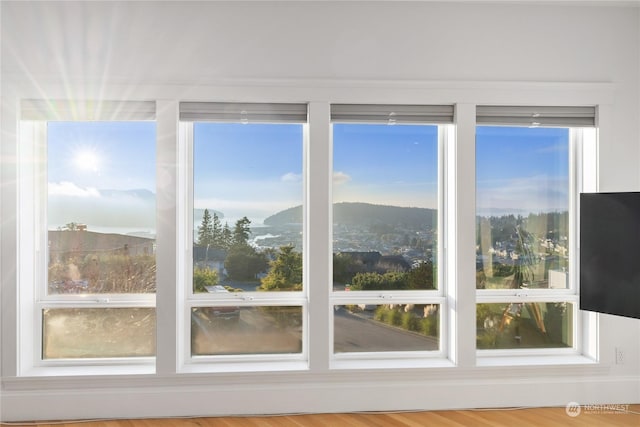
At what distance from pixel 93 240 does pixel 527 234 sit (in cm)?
314

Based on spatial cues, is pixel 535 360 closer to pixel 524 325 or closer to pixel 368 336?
pixel 524 325

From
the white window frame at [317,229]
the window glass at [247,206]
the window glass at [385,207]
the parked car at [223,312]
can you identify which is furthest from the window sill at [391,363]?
the parked car at [223,312]

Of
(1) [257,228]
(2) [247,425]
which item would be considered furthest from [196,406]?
(1) [257,228]

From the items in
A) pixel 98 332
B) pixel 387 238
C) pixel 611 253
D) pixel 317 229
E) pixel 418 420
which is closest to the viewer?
pixel 611 253

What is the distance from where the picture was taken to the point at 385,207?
3250 millimetres

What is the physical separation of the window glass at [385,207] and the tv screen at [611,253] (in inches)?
37.7

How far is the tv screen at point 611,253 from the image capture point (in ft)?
8.68

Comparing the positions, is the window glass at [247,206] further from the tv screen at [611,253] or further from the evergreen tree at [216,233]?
the tv screen at [611,253]

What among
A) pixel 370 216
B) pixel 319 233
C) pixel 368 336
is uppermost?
pixel 370 216

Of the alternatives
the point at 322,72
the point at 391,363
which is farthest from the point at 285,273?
the point at 322,72

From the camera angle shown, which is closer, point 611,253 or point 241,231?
point 611,253

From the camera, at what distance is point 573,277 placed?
10.9 feet

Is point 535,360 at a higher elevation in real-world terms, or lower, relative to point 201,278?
lower

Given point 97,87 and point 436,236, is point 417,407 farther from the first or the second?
point 97,87
